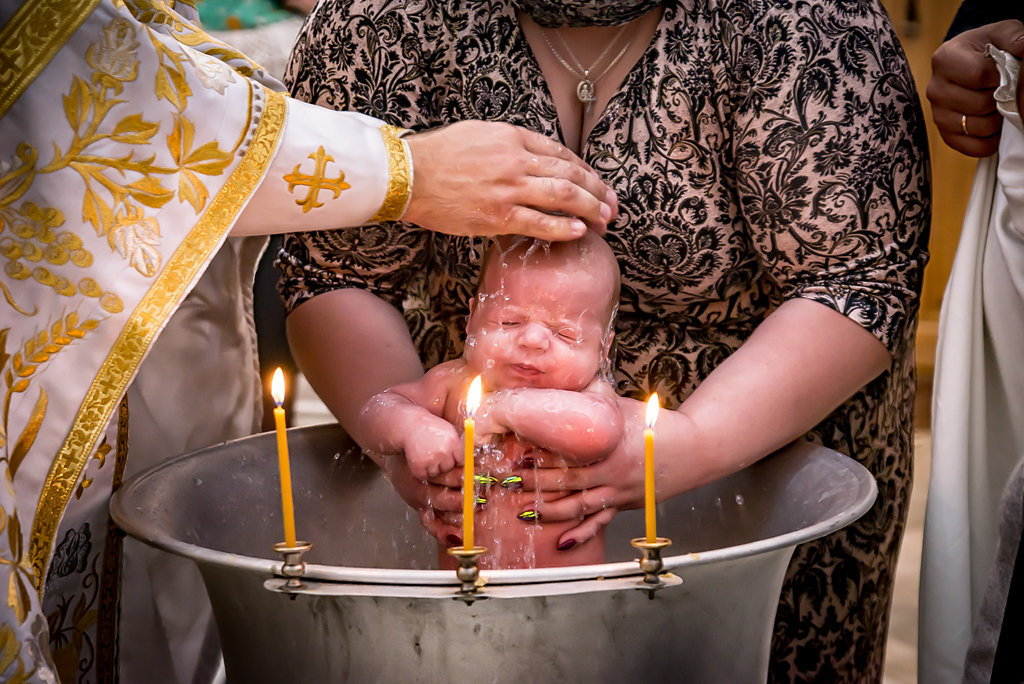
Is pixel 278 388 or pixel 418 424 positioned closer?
pixel 278 388

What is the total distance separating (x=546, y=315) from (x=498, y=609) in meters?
0.46

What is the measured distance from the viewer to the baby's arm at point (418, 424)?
3.85ft

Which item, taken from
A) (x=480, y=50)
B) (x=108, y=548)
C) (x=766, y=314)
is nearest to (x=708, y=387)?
(x=766, y=314)

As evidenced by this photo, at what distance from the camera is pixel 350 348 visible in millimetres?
1400

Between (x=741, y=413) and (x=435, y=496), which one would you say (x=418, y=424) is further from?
(x=741, y=413)

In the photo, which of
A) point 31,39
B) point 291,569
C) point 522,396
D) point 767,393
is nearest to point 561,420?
point 522,396

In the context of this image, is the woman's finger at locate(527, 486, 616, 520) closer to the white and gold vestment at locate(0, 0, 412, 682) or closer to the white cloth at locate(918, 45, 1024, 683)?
the white and gold vestment at locate(0, 0, 412, 682)

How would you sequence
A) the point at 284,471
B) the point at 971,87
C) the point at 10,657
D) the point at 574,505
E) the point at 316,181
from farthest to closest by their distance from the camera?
the point at 971,87 < the point at 574,505 < the point at 316,181 < the point at 284,471 < the point at 10,657

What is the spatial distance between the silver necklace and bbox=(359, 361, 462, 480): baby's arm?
394mm

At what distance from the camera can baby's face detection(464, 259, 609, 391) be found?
1.26 metres

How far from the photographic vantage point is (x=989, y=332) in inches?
53.7

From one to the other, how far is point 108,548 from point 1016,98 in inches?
45.7

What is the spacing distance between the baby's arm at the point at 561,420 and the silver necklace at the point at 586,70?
421mm

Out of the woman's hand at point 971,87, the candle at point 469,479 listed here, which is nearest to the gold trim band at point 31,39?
the candle at point 469,479
